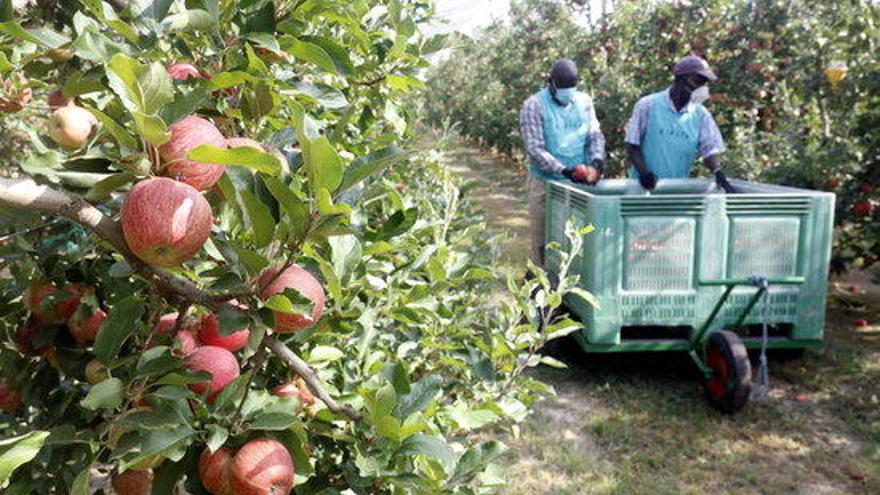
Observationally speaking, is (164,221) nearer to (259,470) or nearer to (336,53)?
(259,470)

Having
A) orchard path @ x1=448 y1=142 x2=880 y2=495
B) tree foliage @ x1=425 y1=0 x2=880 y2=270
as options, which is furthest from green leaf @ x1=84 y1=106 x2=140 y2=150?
orchard path @ x1=448 y1=142 x2=880 y2=495

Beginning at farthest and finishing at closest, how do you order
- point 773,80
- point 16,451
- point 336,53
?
point 773,80
point 336,53
point 16,451

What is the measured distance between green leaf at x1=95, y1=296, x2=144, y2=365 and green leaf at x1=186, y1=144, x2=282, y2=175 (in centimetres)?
24

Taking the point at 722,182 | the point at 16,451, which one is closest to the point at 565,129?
the point at 722,182

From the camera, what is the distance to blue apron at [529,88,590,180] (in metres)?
4.25

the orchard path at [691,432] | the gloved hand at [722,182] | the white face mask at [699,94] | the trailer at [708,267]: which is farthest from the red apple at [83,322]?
the white face mask at [699,94]

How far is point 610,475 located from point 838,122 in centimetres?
397

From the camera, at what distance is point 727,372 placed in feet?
10.1

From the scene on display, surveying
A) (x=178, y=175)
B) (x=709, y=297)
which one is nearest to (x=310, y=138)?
(x=178, y=175)

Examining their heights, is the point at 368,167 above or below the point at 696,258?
above

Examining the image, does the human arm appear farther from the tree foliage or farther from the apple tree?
the apple tree

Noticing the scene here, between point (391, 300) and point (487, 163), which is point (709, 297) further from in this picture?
point (487, 163)

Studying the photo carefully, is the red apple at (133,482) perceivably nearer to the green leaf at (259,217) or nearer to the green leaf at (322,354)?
the green leaf at (322,354)

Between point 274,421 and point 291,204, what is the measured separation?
10.3 inches
